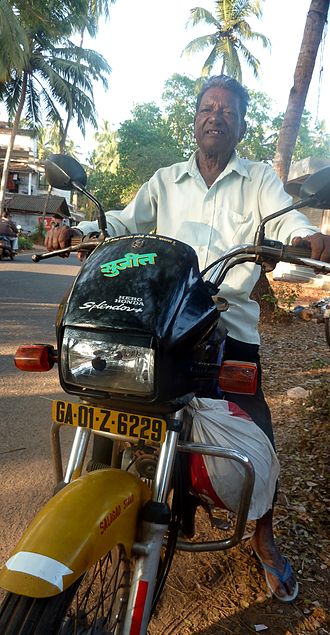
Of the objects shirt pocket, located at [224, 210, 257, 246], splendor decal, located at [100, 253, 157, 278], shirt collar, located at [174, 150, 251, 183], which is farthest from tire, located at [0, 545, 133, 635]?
shirt collar, located at [174, 150, 251, 183]

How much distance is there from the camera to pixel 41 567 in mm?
1004

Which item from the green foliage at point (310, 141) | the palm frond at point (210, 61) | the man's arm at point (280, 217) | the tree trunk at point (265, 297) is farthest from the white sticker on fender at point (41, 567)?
the green foliage at point (310, 141)

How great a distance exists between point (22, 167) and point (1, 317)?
37296mm

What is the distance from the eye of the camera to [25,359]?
1536 millimetres

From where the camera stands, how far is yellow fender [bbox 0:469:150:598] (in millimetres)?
997

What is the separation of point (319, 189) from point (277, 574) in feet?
4.95

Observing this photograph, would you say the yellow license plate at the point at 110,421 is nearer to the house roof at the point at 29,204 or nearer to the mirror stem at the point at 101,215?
the mirror stem at the point at 101,215

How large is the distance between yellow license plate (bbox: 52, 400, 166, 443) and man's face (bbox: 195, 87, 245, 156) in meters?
1.37

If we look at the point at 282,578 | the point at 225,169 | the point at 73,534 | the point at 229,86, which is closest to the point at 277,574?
the point at 282,578

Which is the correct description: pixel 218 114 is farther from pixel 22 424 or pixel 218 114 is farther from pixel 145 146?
pixel 145 146

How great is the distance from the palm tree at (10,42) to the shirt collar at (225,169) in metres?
18.2

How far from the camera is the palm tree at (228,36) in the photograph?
2112 cm

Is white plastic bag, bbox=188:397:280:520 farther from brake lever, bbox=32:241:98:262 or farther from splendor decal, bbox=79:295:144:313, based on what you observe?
brake lever, bbox=32:241:98:262

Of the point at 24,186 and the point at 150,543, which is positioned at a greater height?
the point at 24,186
